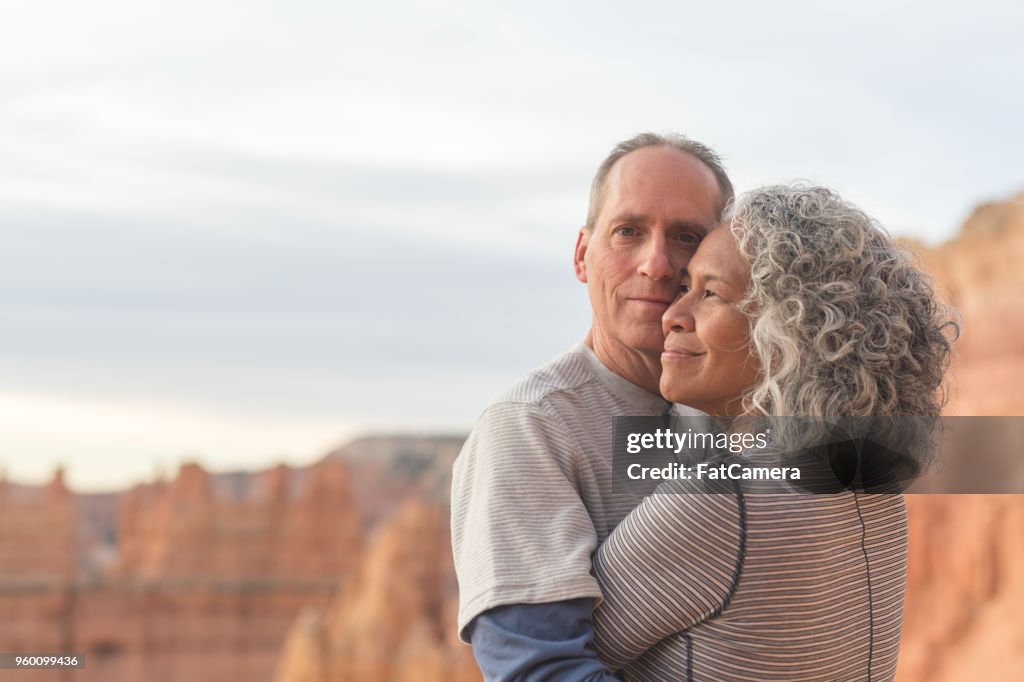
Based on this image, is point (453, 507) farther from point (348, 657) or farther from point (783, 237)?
point (348, 657)

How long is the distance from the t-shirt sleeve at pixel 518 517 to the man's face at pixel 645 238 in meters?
0.32

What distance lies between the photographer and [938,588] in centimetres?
1377

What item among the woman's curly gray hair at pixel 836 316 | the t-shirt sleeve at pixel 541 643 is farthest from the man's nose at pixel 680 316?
the t-shirt sleeve at pixel 541 643

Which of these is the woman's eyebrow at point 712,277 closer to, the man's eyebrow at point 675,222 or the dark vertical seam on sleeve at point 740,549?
the man's eyebrow at point 675,222

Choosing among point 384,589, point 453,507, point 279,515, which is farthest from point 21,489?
point 453,507

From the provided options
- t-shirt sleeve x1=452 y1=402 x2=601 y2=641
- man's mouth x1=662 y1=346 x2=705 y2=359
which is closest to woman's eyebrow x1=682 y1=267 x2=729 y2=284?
man's mouth x1=662 y1=346 x2=705 y2=359

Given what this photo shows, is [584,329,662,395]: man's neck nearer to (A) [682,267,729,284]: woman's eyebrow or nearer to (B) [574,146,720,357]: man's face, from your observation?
(B) [574,146,720,357]: man's face

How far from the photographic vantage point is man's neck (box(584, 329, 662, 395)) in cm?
241

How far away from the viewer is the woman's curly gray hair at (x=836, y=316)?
185 cm

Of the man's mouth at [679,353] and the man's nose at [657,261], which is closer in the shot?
the man's mouth at [679,353]

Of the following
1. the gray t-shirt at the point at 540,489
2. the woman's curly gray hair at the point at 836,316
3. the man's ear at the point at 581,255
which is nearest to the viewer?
the woman's curly gray hair at the point at 836,316

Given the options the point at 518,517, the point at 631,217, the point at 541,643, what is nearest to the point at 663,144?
the point at 631,217

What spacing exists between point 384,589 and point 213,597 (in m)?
13.9

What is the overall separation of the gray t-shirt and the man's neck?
2 cm
